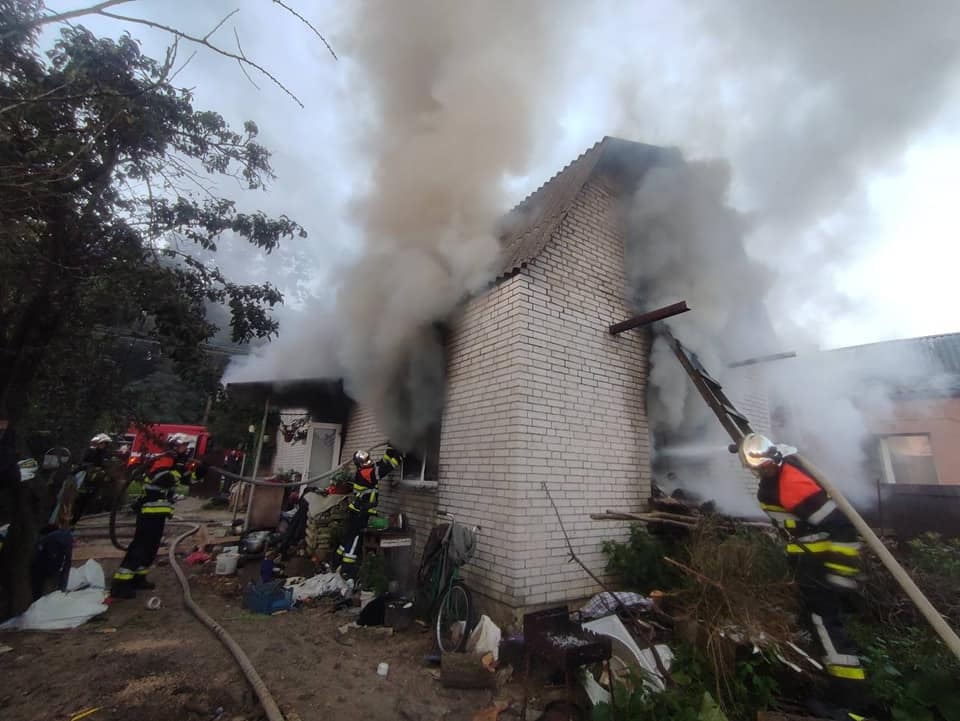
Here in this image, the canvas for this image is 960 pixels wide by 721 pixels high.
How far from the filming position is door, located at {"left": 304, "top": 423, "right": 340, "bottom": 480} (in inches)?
418

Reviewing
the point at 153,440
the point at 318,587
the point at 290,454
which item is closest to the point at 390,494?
the point at 318,587

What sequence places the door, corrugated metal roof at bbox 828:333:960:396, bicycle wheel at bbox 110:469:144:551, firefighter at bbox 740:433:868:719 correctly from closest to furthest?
firefighter at bbox 740:433:868:719
bicycle wheel at bbox 110:469:144:551
corrugated metal roof at bbox 828:333:960:396
the door

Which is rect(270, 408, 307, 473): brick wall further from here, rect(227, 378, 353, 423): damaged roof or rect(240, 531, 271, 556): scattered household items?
rect(240, 531, 271, 556): scattered household items

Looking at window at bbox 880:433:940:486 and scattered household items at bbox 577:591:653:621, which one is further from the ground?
window at bbox 880:433:940:486

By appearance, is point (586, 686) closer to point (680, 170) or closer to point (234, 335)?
point (234, 335)

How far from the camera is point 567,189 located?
21.3 ft

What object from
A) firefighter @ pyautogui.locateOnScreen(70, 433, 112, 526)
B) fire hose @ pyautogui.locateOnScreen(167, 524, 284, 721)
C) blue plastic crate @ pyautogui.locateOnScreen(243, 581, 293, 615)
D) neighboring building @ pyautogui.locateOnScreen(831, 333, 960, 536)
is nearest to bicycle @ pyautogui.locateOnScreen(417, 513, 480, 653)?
fire hose @ pyautogui.locateOnScreen(167, 524, 284, 721)

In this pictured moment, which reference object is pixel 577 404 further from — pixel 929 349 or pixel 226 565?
pixel 929 349

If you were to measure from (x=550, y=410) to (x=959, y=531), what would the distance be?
5863 mm

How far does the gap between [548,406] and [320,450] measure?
8078mm

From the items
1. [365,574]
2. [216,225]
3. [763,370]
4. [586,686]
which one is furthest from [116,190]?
[763,370]

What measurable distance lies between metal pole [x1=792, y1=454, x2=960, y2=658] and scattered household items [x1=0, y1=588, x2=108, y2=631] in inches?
308

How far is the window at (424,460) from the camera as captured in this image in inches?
263

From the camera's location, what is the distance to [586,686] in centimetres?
329
